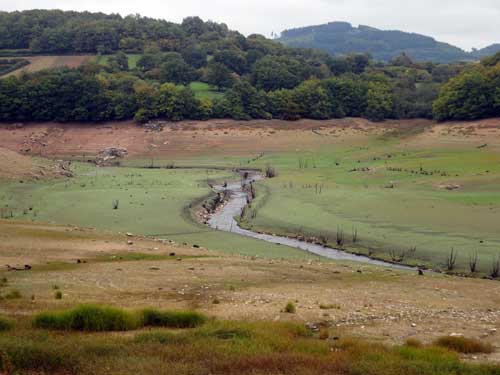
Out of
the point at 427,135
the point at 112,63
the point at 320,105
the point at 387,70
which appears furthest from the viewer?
the point at 387,70

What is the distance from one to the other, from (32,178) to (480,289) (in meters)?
45.9

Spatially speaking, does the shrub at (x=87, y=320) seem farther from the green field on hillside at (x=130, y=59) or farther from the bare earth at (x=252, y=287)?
the green field on hillside at (x=130, y=59)

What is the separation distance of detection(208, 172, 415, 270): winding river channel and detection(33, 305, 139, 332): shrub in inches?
741

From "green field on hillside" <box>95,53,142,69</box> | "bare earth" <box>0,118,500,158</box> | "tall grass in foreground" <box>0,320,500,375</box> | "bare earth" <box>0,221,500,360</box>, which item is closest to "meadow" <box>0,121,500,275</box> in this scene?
"bare earth" <box>0,118,500,158</box>

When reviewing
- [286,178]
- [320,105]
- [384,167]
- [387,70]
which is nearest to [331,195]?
[286,178]

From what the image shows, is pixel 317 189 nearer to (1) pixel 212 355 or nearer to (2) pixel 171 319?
(2) pixel 171 319

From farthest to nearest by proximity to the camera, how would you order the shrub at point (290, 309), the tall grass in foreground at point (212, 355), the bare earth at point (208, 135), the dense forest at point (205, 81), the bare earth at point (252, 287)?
the dense forest at point (205, 81) < the bare earth at point (208, 135) < the shrub at point (290, 309) < the bare earth at point (252, 287) < the tall grass in foreground at point (212, 355)

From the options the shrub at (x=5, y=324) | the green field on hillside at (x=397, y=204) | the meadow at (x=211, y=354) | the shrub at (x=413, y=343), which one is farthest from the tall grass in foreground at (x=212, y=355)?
the green field on hillside at (x=397, y=204)

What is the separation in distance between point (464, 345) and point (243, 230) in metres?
26.8

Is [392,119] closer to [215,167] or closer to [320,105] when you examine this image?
[320,105]

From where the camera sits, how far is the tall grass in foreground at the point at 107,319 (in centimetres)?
1530

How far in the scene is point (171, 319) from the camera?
54.4 feet

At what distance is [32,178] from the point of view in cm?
6062

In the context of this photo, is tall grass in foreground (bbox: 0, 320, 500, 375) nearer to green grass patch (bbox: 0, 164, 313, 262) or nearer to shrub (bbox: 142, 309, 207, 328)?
shrub (bbox: 142, 309, 207, 328)
